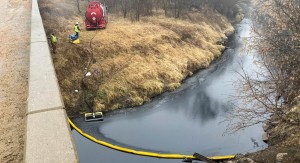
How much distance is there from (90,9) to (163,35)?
8.26 metres

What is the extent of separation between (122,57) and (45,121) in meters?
16.5

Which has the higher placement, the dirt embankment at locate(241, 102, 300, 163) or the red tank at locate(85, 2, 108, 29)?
the red tank at locate(85, 2, 108, 29)

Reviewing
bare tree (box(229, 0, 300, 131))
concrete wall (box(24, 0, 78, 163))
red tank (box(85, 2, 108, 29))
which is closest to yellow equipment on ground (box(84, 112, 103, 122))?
concrete wall (box(24, 0, 78, 163))

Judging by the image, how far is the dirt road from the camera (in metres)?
12.6

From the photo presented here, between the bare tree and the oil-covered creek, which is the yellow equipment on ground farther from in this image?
the bare tree

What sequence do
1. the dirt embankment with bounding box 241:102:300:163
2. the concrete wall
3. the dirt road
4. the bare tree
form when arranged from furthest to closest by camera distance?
the bare tree → the dirt embankment with bounding box 241:102:300:163 → the dirt road → the concrete wall

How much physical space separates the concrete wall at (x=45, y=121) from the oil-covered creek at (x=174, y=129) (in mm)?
5318

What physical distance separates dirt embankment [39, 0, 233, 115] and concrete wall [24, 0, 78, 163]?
22.0 ft

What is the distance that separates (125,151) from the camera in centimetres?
1894

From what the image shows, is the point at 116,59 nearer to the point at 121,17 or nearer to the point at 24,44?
the point at 24,44

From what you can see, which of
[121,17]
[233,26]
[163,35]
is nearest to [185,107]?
[163,35]

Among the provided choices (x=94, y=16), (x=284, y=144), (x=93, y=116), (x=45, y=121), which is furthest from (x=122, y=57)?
(x=45, y=121)

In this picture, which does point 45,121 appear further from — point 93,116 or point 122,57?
point 122,57

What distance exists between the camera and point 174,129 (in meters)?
21.7
